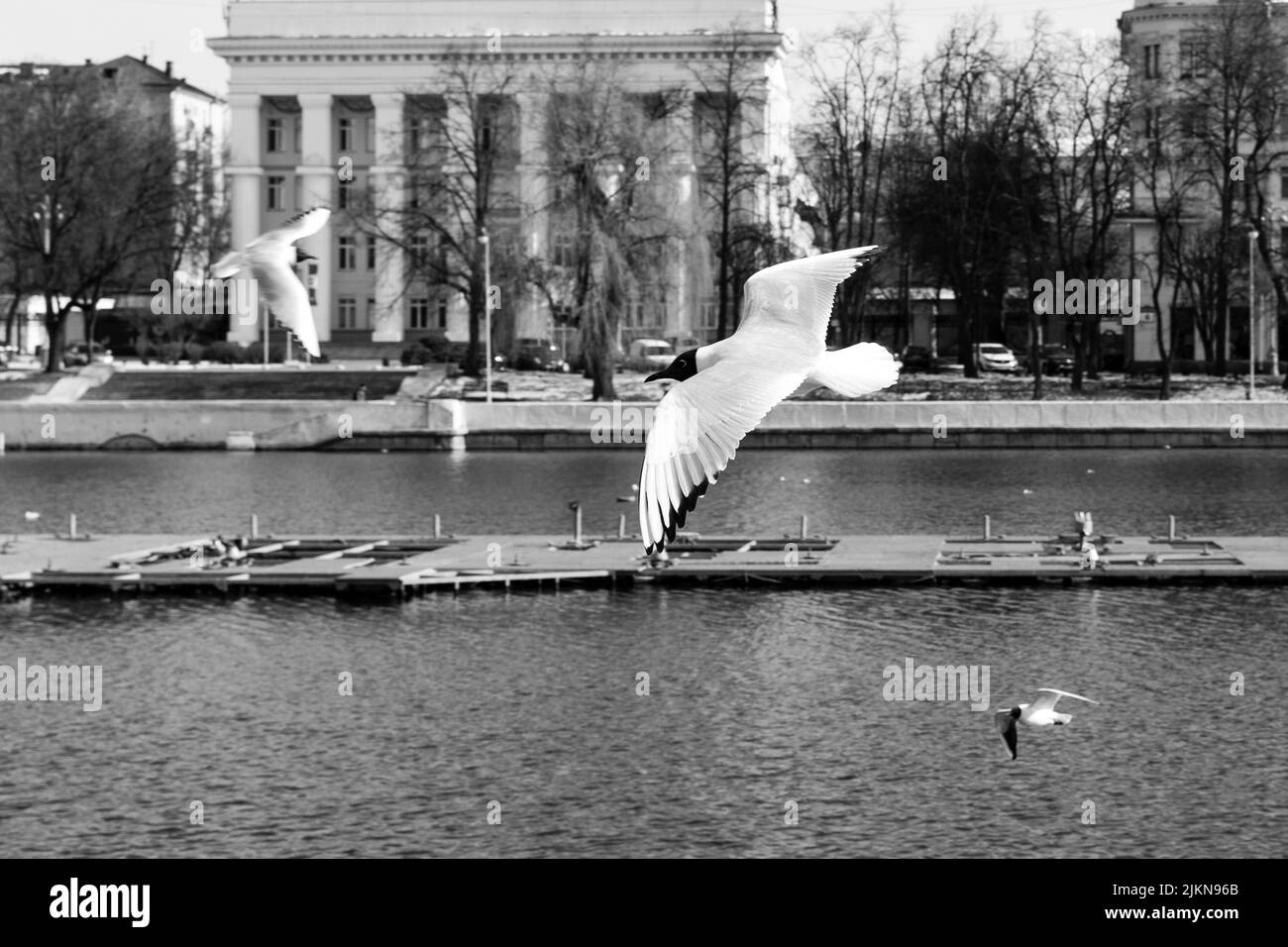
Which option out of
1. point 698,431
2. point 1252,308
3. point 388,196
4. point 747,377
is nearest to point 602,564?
point 747,377

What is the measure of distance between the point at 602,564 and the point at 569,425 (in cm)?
3374

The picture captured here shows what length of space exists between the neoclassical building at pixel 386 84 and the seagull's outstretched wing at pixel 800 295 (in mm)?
78663

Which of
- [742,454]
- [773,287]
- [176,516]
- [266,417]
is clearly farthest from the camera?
[266,417]

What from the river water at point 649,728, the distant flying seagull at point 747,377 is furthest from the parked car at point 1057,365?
the distant flying seagull at point 747,377

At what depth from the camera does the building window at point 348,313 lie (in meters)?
117

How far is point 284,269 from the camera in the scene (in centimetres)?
1403

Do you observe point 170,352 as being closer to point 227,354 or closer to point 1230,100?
point 227,354

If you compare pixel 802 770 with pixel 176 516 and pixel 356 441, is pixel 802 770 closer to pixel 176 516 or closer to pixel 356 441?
pixel 176 516

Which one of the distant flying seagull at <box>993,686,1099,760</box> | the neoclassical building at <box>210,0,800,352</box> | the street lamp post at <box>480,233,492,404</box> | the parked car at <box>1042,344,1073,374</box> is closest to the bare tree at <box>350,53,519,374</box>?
the street lamp post at <box>480,233,492,404</box>

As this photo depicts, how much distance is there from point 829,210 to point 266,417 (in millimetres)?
19661

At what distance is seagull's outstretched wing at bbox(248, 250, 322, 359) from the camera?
13445 millimetres

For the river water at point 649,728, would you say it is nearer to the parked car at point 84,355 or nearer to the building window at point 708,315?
the building window at point 708,315
